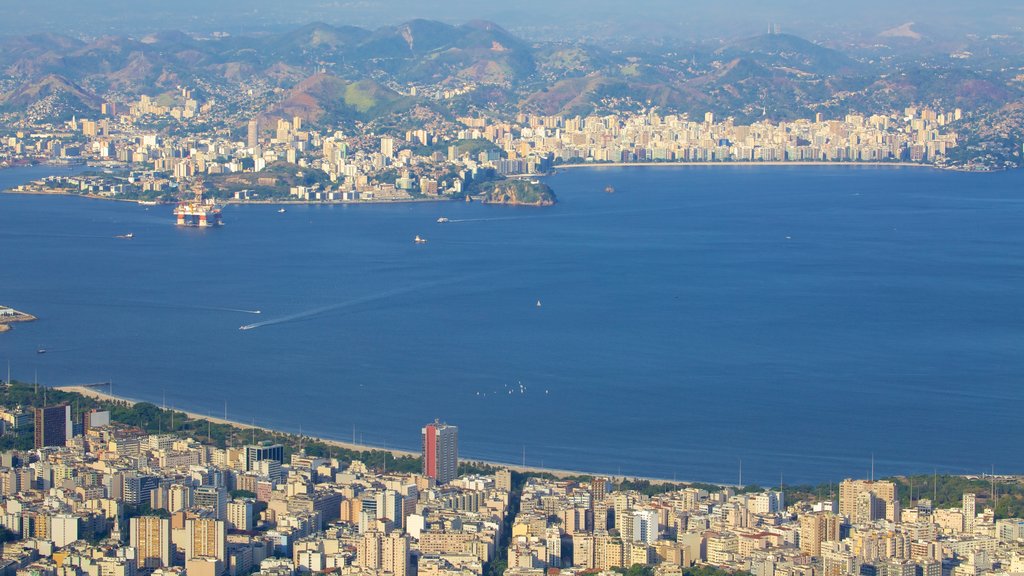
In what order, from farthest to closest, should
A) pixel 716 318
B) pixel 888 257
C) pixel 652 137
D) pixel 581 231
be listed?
pixel 652 137 → pixel 581 231 → pixel 888 257 → pixel 716 318

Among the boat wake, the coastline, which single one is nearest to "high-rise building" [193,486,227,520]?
the boat wake

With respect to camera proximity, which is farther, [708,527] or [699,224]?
[699,224]

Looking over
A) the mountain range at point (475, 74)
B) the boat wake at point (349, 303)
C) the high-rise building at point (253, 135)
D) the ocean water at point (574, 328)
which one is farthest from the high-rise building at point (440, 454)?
the mountain range at point (475, 74)

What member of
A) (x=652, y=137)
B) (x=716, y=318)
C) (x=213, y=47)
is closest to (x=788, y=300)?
(x=716, y=318)

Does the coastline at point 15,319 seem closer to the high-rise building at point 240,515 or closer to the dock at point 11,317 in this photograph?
the dock at point 11,317

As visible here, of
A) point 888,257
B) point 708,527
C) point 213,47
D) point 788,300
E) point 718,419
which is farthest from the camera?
point 213,47

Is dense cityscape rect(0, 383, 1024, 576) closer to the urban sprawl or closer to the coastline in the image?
the coastline

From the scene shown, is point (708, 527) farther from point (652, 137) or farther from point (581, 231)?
point (652, 137)
